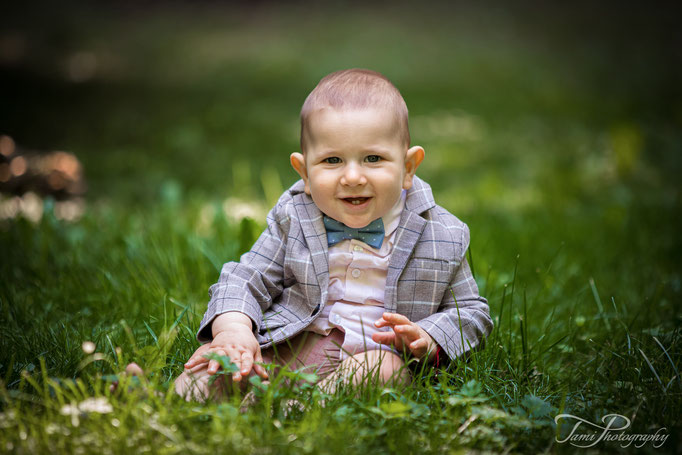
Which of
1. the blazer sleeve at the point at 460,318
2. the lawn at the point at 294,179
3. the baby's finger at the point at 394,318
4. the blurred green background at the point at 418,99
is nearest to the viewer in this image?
the lawn at the point at 294,179

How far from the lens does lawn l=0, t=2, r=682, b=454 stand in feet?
5.51

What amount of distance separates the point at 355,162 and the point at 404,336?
0.56m

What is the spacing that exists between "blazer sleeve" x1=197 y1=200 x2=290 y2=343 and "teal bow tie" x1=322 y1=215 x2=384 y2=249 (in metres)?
0.18

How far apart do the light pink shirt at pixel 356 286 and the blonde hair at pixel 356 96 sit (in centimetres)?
38

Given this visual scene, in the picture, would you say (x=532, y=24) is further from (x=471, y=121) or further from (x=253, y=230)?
(x=253, y=230)

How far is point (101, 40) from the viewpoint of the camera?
36.6ft

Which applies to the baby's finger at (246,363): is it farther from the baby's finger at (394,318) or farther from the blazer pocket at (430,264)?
the blazer pocket at (430,264)

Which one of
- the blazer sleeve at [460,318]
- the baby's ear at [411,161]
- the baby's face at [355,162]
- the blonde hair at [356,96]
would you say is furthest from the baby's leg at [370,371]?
the blonde hair at [356,96]

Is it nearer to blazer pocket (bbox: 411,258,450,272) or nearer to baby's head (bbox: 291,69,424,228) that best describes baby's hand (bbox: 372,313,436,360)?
blazer pocket (bbox: 411,258,450,272)

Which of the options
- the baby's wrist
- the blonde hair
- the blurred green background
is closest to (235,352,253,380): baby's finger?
the baby's wrist

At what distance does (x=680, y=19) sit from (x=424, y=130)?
7657 millimetres

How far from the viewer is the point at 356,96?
1902 millimetres

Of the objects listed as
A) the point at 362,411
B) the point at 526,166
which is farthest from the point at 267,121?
the point at 362,411

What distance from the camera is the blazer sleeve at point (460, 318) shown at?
6.37 ft
